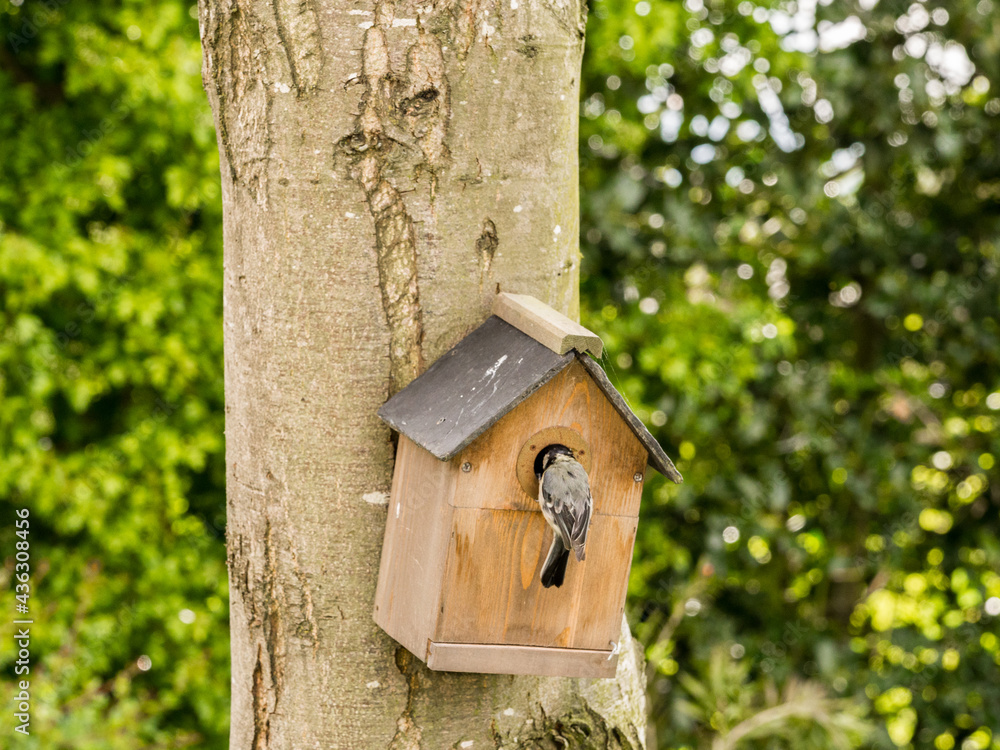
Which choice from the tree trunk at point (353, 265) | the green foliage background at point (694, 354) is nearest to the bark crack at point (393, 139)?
the tree trunk at point (353, 265)

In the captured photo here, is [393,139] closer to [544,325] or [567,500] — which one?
[544,325]

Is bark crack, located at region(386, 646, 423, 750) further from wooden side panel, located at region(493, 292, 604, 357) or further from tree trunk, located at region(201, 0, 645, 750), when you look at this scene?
wooden side panel, located at region(493, 292, 604, 357)

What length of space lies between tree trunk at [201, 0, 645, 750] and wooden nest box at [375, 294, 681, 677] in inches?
1.9

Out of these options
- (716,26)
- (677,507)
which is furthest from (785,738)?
(716,26)

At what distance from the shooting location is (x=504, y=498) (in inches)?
44.1

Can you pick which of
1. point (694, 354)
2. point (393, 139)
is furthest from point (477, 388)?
point (694, 354)

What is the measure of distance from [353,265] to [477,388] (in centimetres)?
22

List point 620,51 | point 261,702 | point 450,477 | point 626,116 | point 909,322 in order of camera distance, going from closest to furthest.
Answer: point 450,477, point 261,702, point 620,51, point 626,116, point 909,322

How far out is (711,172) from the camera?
3.11 m

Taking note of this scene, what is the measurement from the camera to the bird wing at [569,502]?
105 centimetres

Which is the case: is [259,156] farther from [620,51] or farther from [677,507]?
[677,507]

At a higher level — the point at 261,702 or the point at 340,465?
the point at 340,465

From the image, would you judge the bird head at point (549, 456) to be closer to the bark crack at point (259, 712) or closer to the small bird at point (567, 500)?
the small bird at point (567, 500)

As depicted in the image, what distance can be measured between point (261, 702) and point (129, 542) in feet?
6.58
